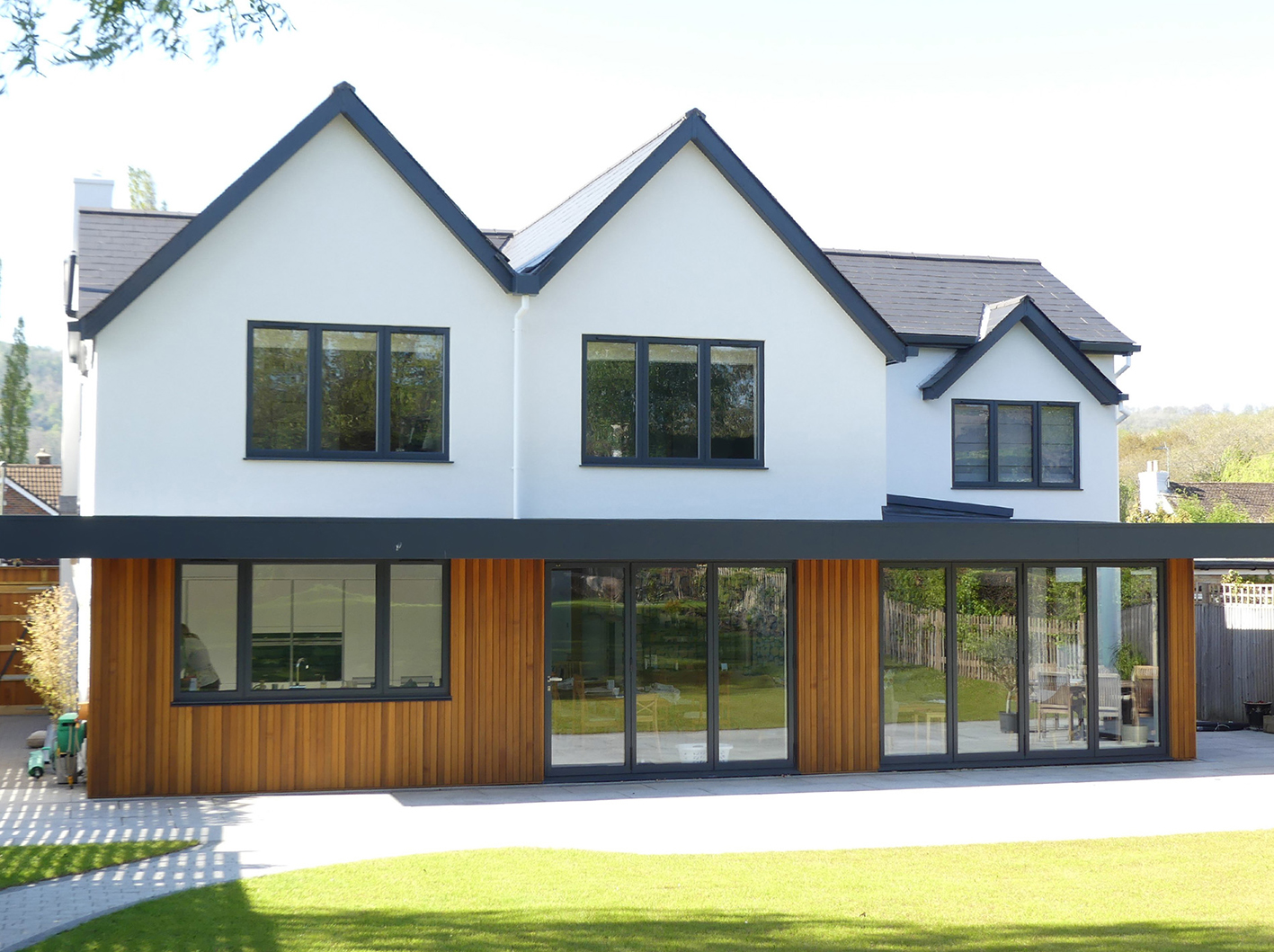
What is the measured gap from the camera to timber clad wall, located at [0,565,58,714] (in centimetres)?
2038

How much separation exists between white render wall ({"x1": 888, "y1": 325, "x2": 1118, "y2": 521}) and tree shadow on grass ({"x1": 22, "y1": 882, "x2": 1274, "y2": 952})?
10.4 metres

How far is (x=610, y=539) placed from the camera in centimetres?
1333

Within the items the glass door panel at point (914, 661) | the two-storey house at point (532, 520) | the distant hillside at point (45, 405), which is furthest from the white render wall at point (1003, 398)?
the distant hillside at point (45, 405)

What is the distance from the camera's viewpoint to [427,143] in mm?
15117

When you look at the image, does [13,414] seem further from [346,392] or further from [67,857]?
[67,857]

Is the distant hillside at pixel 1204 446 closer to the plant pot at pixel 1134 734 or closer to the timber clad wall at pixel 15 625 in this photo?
the plant pot at pixel 1134 734

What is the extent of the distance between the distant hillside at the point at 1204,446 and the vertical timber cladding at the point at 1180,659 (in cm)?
5810

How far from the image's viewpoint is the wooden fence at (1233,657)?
19.6m

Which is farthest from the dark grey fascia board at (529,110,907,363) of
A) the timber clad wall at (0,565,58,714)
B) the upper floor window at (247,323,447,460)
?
the timber clad wall at (0,565,58,714)

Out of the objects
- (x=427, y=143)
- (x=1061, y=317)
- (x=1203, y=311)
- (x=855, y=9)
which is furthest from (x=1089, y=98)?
(x=1203, y=311)

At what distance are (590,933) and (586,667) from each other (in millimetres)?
6585

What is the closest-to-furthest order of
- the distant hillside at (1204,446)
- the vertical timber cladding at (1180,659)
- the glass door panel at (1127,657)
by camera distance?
the glass door panel at (1127,657) < the vertical timber cladding at (1180,659) < the distant hillside at (1204,446)

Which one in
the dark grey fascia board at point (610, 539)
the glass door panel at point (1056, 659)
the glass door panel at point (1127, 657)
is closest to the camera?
the dark grey fascia board at point (610, 539)

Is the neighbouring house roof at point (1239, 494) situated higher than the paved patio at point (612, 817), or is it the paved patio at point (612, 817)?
the neighbouring house roof at point (1239, 494)
